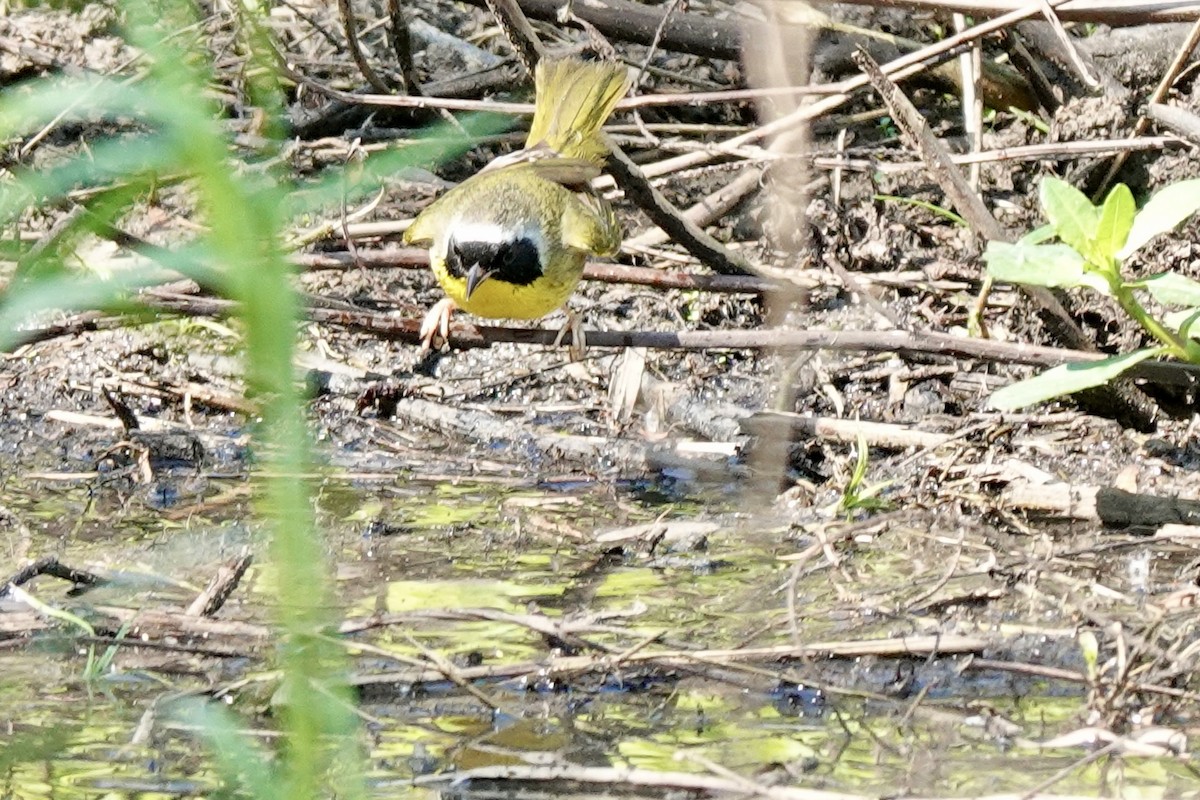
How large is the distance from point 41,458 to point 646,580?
235 centimetres

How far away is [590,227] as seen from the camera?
5.48 metres

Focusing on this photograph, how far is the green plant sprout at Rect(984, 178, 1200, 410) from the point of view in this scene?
12.1 feet

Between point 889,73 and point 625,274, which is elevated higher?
point 889,73

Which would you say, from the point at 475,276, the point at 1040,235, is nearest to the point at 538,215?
the point at 475,276

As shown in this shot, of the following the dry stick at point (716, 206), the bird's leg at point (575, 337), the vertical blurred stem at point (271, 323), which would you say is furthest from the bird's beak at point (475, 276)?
the vertical blurred stem at point (271, 323)

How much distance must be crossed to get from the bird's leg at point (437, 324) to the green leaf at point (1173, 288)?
2.05 m

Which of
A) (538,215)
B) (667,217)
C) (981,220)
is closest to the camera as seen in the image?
(981,220)

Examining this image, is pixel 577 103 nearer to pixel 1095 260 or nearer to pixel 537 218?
pixel 537 218

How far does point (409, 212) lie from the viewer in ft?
22.0

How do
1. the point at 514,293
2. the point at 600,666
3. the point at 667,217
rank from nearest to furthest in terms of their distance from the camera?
the point at 600,666, the point at 667,217, the point at 514,293

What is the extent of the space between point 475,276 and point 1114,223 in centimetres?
211

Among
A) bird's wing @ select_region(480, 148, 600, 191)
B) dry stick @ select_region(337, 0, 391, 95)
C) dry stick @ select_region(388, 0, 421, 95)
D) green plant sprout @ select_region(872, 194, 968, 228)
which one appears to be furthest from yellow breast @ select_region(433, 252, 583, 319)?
green plant sprout @ select_region(872, 194, 968, 228)

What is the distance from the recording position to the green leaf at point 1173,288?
3701 mm

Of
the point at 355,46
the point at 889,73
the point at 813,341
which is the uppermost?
the point at 355,46
